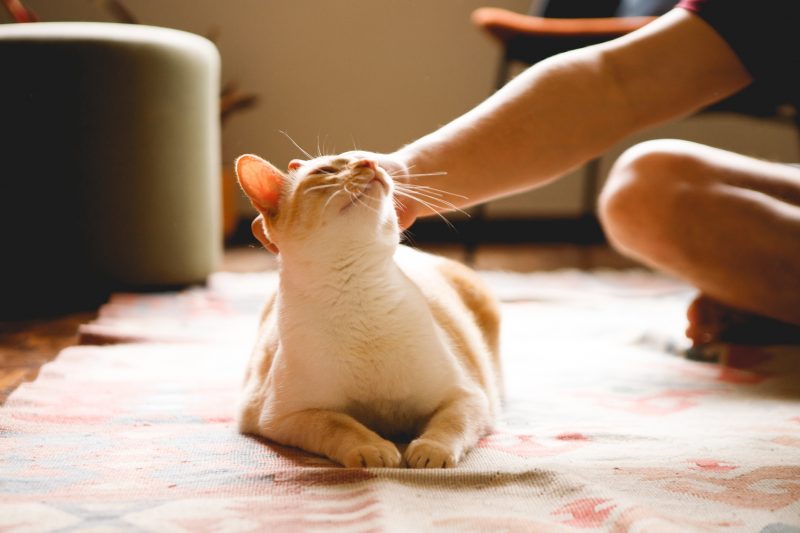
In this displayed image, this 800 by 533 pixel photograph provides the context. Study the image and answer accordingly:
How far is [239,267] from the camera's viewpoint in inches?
117

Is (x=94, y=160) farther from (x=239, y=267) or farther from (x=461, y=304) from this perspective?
(x=461, y=304)

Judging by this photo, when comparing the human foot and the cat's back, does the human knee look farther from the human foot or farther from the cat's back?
the cat's back

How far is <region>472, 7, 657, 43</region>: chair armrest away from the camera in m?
2.10

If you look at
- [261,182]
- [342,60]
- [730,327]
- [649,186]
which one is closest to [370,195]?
[261,182]

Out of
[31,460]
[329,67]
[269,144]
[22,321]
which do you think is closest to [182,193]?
[22,321]

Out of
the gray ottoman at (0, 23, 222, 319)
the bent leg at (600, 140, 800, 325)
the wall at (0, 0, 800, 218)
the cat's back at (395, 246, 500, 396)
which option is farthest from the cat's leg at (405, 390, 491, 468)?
the wall at (0, 0, 800, 218)

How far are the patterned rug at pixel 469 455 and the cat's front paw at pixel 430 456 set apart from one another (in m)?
0.03

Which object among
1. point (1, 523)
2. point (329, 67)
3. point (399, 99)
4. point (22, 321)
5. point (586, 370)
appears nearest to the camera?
point (1, 523)

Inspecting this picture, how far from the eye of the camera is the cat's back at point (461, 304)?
126cm

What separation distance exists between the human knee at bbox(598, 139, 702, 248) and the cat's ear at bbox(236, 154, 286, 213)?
79 cm

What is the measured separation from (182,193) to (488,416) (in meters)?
1.57

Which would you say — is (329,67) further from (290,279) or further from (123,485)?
(123,485)

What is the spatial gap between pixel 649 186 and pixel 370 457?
908 millimetres

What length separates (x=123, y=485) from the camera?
90 cm
